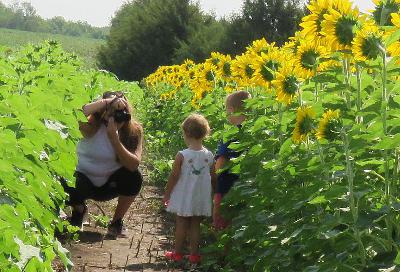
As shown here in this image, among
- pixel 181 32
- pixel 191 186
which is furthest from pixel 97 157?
pixel 181 32

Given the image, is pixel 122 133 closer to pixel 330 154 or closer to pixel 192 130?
pixel 192 130

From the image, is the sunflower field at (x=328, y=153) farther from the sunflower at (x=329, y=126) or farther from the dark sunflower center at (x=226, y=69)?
the dark sunflower center at (x=226, y=69)

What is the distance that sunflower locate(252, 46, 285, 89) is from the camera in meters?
4.62

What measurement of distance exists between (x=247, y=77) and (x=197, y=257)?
1188 millimetres

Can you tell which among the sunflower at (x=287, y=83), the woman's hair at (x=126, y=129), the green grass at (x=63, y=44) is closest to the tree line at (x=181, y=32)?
the green grass at (x=63, y=44)

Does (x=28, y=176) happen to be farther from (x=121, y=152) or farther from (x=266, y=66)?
(x=121, y=152)

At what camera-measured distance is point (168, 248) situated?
249 inches

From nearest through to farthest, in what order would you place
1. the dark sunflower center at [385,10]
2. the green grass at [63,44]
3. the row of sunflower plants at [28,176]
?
the row of sunflower plants at [28,176] → the dark sunflower center at [385,10] → the green grass at [63,44]

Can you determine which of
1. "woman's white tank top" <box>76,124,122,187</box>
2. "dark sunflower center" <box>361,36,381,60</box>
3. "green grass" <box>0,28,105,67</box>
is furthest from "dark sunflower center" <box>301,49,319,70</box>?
"green grass" <box>0,28,105,67</box>

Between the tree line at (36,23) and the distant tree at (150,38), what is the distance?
65129 mm

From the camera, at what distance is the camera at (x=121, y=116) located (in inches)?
249

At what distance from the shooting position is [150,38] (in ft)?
147

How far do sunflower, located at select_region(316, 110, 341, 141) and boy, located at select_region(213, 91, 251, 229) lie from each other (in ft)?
8.16

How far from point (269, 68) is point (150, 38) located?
4063 centimetres
